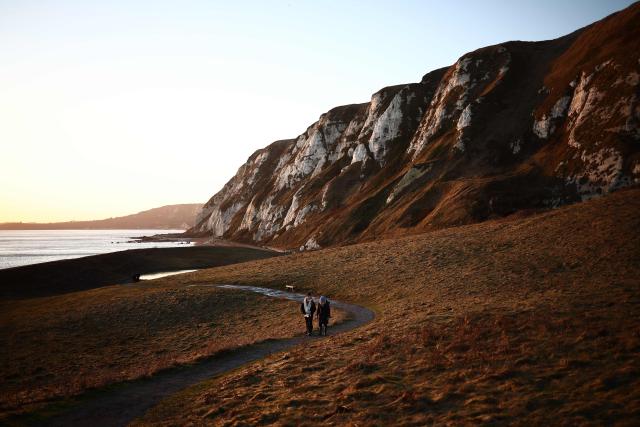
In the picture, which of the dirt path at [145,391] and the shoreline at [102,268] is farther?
the shoreline at [102,268]

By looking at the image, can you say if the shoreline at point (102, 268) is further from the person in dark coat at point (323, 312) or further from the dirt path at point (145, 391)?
the person in dark coat at point (323, 312)

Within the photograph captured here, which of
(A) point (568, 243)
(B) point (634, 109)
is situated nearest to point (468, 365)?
(A) point (568, 243)

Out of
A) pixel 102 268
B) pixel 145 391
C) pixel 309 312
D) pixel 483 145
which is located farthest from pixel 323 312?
pixel 483 145

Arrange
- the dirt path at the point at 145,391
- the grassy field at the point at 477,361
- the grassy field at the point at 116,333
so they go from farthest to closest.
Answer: the grassy field at the point at 116,333 → the dirt path at the point at 145,391 → the grassy field at the point at 477,361

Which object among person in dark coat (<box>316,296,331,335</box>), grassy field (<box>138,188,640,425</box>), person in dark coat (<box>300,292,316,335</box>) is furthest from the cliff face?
person in dark coat (<box>300,292,316,335</box>)

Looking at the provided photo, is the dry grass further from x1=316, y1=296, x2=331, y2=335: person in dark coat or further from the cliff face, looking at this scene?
the cliff face

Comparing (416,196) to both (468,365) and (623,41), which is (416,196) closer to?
(623,41)

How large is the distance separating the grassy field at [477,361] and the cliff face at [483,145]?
35.8m

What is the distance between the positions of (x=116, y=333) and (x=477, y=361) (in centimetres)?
2836

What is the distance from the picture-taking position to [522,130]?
8500 centimetres

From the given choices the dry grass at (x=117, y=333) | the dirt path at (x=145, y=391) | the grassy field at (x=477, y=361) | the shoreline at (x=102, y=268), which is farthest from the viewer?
the shoreline at (x=102, y=268)

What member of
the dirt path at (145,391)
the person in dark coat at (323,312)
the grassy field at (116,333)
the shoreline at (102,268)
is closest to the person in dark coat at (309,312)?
the person in dark coat at (323,312)

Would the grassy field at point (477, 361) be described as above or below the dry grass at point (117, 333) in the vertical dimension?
above

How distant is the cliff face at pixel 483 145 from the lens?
216 feet
